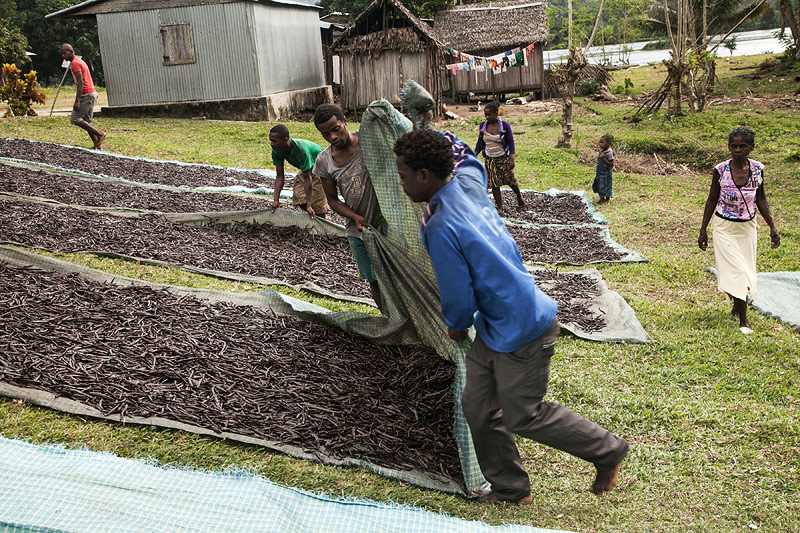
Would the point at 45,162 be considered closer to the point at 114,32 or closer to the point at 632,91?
the point at 114,32

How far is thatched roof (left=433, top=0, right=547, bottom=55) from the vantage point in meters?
23.3

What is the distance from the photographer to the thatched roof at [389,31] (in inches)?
747

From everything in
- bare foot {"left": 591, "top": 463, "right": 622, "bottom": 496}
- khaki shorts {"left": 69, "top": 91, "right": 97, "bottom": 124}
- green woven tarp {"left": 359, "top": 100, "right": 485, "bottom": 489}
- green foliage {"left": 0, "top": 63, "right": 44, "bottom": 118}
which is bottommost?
bare foot {"left": 591, "top": 463, "right": 622, "bottom": 496}

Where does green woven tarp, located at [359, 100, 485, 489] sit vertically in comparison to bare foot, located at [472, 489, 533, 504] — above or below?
above

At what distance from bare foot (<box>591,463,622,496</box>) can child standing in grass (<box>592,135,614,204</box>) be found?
739 cm

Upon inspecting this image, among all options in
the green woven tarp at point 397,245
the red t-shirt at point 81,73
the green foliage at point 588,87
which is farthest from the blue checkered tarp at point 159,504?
the green foliage at point 588,87

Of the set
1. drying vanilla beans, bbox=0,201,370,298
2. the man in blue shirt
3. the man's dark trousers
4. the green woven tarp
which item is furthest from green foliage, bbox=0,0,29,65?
the man's dark trousers

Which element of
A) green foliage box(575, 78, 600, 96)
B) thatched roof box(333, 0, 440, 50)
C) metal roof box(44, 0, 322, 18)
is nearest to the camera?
metal roof box(44, 0, 322, 18)

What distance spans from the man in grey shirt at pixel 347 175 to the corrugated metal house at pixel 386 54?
620 inches

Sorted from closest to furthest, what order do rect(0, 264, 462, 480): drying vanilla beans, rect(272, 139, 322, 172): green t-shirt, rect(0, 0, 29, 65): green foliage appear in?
rect(0, 264, 462, 480): drying vanilla beans, rect(272, 139, 322, 172): green t-shirt, rect(0, 0, 29, 65): green foliage

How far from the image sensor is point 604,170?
9750 mm

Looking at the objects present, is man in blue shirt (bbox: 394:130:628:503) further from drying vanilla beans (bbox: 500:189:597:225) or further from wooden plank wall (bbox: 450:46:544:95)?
wooden plank wall (bbox: 450:46:544:95)

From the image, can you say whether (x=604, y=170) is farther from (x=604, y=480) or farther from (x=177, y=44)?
(x=177, y=44)

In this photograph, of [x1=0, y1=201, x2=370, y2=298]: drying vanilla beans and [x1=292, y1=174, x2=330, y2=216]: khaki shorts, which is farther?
[x1=292, y1=174, x2=330, y2=216]: khaki shorts
